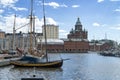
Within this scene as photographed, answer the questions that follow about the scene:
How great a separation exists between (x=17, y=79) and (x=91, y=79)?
32.7ft

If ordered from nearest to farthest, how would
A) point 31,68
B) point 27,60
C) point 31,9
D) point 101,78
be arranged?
point 101,78 < point 31,68 < point 27,60 < point 31,9

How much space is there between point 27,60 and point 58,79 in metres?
22.1

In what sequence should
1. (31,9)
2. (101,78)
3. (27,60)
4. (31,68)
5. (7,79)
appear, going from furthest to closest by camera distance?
(31,9), (27,60), (31,68), (101,78), (7,79)

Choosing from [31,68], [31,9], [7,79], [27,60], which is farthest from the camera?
[31,9]

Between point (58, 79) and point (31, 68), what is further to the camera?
point (31, 68)

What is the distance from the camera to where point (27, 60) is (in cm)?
6388

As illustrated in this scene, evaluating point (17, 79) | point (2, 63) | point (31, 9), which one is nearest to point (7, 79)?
point (17, 79)

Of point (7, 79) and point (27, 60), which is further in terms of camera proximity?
point (27, 60)

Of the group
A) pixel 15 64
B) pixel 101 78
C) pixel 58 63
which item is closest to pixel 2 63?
pixel 15 64

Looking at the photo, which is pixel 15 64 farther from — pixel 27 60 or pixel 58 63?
pixel 58 63

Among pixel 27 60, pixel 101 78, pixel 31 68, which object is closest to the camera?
pixel 101 78

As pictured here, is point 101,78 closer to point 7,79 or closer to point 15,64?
point 7,79

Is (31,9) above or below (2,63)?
above

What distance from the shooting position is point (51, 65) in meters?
60.7
